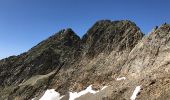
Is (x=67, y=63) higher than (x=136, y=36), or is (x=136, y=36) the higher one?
(x=67, y=63)

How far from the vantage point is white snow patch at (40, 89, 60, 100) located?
11555 cm

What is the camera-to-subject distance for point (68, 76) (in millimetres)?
125188

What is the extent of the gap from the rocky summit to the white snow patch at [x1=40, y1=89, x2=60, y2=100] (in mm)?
1708

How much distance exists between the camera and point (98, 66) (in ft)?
390

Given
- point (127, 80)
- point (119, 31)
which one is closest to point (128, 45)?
point (119, 31)

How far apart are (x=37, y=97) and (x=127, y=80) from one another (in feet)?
138

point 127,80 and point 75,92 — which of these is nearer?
point 127,80

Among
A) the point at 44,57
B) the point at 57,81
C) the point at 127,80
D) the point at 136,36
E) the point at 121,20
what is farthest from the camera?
the point at 44,57

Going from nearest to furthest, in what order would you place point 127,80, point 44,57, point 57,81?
point 127,80 < point 57,81 < point 44,57

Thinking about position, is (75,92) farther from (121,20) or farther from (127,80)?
(121,20)

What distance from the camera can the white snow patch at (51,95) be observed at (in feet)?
379

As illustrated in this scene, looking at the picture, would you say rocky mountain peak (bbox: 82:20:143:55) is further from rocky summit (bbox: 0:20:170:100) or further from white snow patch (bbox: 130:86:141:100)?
white snow patch (bbox: 130:86:141:100)

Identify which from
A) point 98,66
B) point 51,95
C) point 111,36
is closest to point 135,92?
point 98,66

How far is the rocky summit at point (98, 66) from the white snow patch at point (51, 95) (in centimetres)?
171
